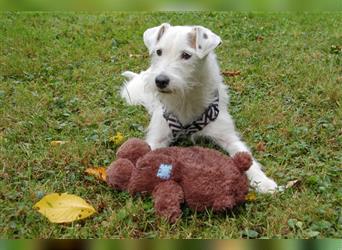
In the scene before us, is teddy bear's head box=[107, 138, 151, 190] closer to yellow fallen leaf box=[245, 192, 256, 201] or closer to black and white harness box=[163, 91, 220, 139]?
yellow fallen leaf box=[245, 192, 256, 201]

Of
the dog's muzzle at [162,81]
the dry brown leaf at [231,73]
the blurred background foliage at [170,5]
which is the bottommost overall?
the dry brown leaf at [231,73]

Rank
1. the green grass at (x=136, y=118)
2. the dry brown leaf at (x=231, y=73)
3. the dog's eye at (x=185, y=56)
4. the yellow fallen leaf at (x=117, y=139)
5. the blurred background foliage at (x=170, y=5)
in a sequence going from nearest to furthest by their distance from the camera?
the blurred background foliage at (x=170, y=5) < the green grass at (x=136, y=118) < the dog's eye at (x=185, y=56) < the yellow fallen leaf at (x=117, y=139) < the dry brown leaf at (x=231, y=73)

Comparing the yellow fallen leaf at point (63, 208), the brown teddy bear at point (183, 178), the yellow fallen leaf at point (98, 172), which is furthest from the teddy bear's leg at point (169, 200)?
the yellow fallen leaf at point (98, 172)

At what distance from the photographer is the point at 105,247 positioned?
80cm

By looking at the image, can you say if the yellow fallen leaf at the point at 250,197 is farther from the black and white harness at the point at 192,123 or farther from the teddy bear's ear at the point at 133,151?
the black and white harness at the point at 192,123

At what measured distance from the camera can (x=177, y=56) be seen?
3998 millimetres

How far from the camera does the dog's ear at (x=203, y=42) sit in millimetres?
4105

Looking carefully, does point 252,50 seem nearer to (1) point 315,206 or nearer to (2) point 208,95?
(2) point 208,95

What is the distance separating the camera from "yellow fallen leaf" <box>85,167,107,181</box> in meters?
3.57

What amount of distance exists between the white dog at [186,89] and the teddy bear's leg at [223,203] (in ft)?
2.24

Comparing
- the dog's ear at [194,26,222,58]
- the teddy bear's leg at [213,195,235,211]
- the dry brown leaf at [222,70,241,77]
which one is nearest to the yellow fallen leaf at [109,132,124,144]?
the dog's ear at [194,26,222,58]

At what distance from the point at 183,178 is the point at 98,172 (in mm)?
771

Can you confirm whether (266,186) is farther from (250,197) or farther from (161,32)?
(161,32)

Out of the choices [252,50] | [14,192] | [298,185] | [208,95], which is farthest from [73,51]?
[298,185]
